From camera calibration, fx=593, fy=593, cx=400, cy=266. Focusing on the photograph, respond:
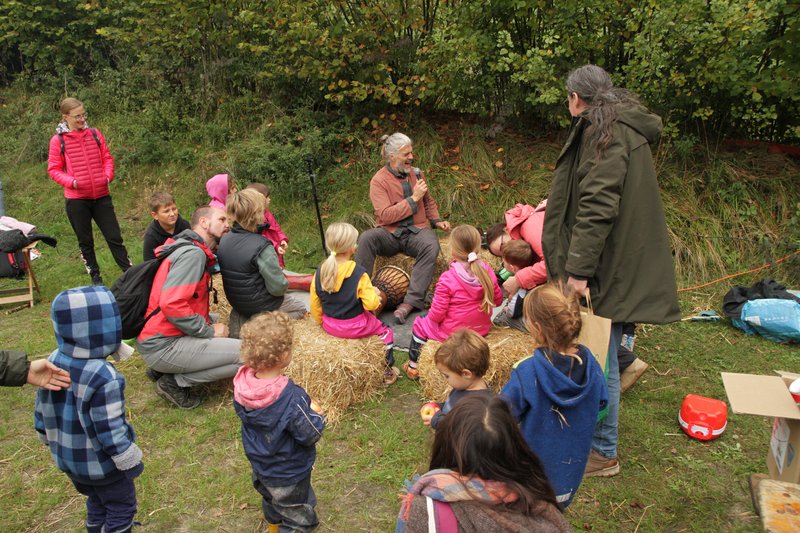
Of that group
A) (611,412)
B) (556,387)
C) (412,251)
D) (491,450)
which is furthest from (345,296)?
(491,450)

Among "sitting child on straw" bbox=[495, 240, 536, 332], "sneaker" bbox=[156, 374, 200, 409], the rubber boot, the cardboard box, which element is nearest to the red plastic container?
the cardboard box

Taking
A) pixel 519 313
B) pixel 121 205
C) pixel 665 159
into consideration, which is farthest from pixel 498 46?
pixel 121 205

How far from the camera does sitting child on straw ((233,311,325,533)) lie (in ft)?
9.02

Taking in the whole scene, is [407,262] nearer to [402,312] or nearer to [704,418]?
[402,312]

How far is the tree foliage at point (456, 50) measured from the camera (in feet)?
20.7

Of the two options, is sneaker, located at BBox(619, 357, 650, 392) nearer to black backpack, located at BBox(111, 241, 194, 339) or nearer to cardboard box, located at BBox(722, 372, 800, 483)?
cardboard box, located at BBox(722, 372, 800, 483)

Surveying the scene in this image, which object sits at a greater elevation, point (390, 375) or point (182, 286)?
point (182, 286)

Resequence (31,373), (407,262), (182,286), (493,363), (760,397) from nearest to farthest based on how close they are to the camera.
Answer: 1. (31,373)
2. (760,397)
3. (182,286)
4. (493,363)
5. (407,262)

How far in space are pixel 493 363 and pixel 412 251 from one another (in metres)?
2.05

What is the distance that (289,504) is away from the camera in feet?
9.82

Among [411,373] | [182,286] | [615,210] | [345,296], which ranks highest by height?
[615,210]

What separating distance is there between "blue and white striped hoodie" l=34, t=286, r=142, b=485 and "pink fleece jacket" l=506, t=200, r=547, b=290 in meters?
2.78

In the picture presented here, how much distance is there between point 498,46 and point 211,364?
5.21 m

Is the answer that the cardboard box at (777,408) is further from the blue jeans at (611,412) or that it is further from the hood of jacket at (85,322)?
the hood of jacket at (85,322)
